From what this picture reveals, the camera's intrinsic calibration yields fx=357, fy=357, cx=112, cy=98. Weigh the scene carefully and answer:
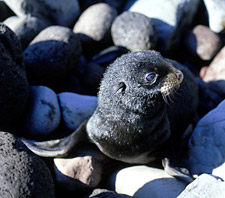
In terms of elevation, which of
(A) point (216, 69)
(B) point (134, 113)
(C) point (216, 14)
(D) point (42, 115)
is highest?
(B) point (134, 113)

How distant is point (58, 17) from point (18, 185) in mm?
4251

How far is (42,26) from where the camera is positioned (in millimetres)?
6254

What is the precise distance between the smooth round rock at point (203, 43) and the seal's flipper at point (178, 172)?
292cm

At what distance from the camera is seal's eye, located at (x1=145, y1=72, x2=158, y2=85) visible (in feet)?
11.6

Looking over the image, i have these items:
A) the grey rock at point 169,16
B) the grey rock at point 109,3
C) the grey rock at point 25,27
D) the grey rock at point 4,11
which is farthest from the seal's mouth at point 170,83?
the grey rock at point 4,11

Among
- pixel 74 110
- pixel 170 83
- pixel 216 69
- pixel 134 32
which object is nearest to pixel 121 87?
pixel 170 83

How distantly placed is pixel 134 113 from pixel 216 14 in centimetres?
335

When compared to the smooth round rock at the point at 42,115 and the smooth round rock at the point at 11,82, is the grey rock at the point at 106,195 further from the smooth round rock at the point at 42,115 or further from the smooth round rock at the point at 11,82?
the smooth round rock at the point at 11,82

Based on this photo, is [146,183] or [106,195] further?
[146,183]

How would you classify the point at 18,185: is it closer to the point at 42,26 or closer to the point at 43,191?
the point at 43,191

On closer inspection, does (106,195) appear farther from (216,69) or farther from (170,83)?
(216,69)

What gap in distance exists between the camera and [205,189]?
3.39m

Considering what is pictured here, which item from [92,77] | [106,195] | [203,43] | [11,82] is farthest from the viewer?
[203,43]

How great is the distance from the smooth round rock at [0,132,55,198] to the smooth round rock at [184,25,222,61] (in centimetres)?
417
